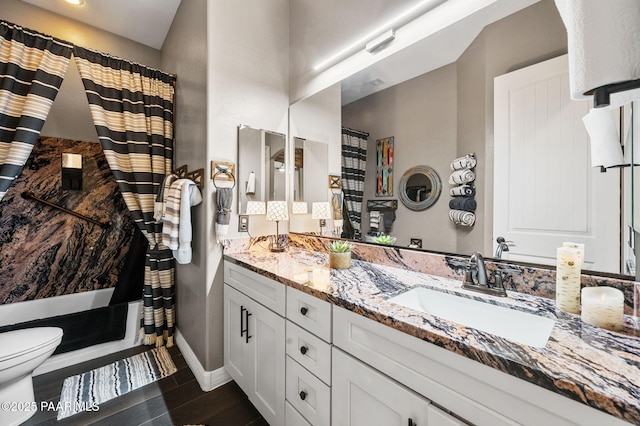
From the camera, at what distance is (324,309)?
1013 millimetres

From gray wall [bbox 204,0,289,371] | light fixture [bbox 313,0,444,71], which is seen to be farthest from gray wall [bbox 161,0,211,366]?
light fixture [bbox 313,0,444,71]

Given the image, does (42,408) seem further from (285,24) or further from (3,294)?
(285,24)

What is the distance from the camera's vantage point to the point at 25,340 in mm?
1495

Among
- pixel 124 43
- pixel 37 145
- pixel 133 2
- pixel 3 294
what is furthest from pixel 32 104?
pixel 3 294

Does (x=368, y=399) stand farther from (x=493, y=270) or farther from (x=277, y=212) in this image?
(x=277, y=212)

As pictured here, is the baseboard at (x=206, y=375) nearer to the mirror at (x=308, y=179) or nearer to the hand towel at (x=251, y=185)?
the mirror at (x=308, y=179)

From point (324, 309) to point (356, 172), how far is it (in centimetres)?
91

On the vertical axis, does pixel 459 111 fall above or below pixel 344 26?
below

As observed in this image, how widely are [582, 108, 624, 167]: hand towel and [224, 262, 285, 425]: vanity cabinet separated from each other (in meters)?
1.26

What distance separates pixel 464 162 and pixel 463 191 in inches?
5.1

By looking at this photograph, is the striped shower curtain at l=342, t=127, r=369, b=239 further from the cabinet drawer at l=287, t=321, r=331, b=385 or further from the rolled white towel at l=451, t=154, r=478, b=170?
the cabinet drawer at l=287, t=321, r=331, b=385

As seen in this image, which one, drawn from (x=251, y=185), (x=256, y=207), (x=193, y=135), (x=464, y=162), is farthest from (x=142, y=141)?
(x=464, y=162)

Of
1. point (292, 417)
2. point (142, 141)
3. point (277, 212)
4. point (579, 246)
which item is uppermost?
point (142, 141)

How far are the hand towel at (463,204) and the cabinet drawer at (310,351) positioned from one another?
824 mm
